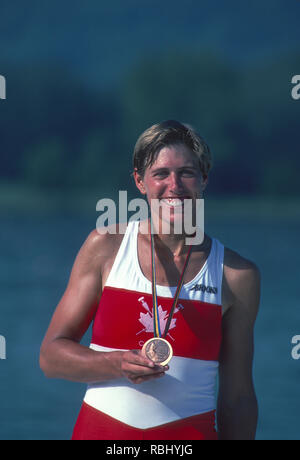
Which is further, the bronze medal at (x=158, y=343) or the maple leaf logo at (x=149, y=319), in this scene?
the maple leaf logo at (x=149, y=319)

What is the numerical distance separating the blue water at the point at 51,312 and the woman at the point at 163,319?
8.65 ft

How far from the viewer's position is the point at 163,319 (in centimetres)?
184

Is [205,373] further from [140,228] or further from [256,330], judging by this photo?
[256,330]

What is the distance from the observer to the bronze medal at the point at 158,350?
1691 millimetres

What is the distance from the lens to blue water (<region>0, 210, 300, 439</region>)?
4.70m

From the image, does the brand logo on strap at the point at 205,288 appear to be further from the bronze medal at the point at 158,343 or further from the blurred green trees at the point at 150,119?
the blurred green trees at the point at 150,119

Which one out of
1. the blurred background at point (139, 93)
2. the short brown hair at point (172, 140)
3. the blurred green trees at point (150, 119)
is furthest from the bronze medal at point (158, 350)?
the blurred green trees at point (150, 119)

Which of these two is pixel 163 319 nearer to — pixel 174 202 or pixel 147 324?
pixel 147 324

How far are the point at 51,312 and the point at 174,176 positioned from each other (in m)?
5.44

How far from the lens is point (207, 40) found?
16.3 metres

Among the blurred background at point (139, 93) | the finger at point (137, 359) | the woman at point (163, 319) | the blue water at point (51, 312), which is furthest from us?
the blurred background at point (139, 93)

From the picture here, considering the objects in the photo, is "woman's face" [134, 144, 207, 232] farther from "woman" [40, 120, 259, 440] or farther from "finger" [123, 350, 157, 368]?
"finger" [123, 350, 157, 368]

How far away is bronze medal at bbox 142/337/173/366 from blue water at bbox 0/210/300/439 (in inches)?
110
